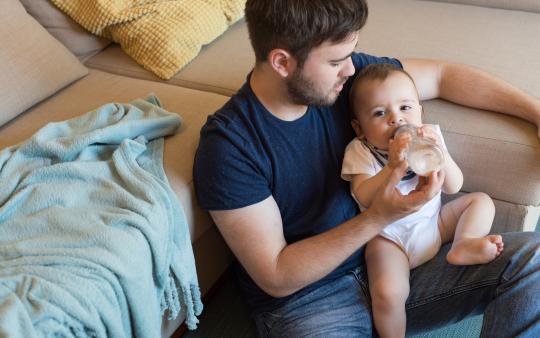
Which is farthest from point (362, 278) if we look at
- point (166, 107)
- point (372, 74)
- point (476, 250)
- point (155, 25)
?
point (155, 25)

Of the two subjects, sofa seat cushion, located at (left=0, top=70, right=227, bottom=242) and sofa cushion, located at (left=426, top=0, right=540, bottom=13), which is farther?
sofa cushion, located at (left=426, top=0, right=540, bottom=13)

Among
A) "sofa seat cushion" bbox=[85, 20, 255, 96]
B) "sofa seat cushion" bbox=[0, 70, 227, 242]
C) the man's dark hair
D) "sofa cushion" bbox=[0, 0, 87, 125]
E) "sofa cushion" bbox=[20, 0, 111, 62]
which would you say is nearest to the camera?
the man's dark hair

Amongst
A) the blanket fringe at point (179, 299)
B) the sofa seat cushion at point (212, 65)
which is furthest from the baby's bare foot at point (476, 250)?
the sofa seat cushion at point (212, 65)

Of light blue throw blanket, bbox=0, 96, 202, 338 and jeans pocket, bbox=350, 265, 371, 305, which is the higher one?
light blue throw blanket, bbox=0, 96, 202, 338

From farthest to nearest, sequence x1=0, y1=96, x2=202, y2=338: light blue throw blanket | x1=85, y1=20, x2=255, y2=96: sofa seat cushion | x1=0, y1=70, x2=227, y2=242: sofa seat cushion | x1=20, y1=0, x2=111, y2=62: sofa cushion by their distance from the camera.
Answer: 1. x1=20, y1=0, x2=111, y2=62: sofa cushion
2. x1=85, y1=20, x2=255, y2=96: sofa seat cushion
3. x1=0, y1=70, x2=227, y2=242: sofa seat cushion
4. x1=0, y1=96, x2=202, y2=338: light blue throw blanket

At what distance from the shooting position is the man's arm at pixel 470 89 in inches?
53.1

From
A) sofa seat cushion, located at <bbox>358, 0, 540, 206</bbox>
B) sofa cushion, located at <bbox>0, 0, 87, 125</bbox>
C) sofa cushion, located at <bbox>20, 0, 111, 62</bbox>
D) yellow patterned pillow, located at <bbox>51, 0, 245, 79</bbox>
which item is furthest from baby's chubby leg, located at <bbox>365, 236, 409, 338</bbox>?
sofa cushion, located at <bbox>20, 0, 111, 62</bbox>

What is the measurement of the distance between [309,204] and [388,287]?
26 cm

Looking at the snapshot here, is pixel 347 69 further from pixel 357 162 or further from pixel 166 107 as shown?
pixel 166 107

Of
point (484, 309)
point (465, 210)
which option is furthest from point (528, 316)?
point (465, 210)

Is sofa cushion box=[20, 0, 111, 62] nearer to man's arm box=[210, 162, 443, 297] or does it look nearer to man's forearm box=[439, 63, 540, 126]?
man's arm box=[210, 162, 443, 297]

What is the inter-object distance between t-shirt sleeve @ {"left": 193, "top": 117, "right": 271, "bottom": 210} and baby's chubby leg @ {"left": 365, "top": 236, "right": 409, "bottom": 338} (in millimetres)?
320

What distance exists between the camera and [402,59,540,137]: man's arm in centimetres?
135

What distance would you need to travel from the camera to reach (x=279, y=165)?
1.19m
